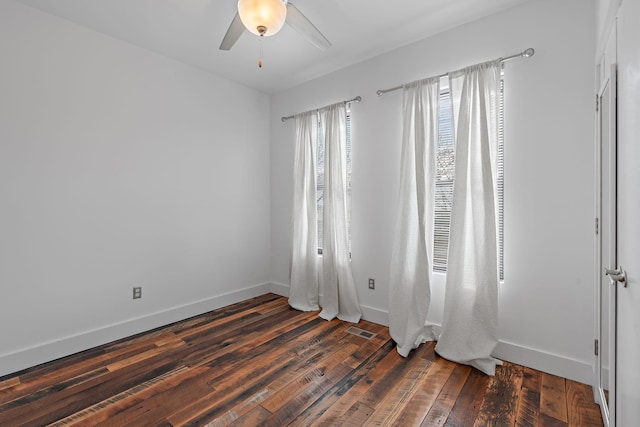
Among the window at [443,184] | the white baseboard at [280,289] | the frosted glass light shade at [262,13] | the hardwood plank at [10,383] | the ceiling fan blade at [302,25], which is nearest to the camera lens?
the frosted glass light shade at [262,13]

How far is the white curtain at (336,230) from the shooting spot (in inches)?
129

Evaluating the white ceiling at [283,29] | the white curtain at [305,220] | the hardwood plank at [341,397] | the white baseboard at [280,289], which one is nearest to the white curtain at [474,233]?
the white ceiling at [283,29]

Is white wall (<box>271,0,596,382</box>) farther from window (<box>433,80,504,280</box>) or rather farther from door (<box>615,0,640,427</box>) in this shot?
door (<box>615,0,640,427</box>)

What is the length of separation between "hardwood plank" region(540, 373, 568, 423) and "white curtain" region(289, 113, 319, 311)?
7.17ft

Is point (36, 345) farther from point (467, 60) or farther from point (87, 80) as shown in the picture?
point (467, 60)

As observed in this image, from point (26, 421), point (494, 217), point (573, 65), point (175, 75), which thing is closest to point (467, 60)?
point (573, 65)

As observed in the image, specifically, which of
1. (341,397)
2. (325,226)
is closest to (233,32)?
(325,226)

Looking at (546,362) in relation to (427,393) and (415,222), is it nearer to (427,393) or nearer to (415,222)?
(427,393)

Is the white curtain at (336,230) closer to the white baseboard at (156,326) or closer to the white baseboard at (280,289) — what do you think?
the white baseboard at (156,326)

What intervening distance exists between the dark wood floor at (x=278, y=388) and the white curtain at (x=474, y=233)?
0.63 feet

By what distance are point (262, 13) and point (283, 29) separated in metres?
1.09

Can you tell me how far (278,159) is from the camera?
160 inches

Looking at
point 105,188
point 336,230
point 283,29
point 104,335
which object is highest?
point 283,29

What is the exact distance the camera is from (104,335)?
2.72 meters
